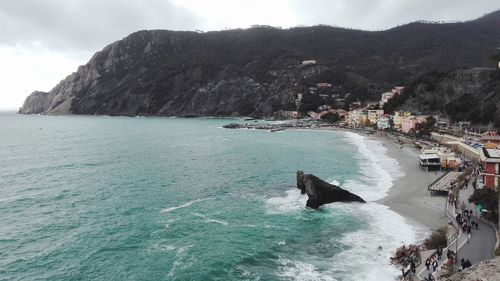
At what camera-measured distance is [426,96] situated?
12056cm

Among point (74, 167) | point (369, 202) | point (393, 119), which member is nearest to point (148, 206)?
point (369, 202)

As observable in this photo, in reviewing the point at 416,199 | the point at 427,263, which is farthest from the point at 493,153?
the point at 427,263

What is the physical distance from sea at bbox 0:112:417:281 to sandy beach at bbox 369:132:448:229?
1242 mm

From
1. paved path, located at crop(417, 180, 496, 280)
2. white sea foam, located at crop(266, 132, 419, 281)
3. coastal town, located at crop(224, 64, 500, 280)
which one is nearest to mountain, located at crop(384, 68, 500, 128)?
coastal town, located at crop(224, 64, 500, 280)

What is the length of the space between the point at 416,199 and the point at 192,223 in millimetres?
21459

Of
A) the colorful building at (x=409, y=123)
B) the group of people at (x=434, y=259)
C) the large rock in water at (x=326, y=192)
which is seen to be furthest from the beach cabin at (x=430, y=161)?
the colorful building at (x=409, y=123)

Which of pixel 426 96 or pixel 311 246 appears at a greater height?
pixel 426 96

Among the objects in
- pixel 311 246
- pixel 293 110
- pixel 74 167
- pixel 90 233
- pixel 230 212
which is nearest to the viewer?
pixel 311 246

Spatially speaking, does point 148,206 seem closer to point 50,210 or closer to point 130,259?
point 50,210

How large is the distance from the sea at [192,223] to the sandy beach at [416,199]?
124 centimetres

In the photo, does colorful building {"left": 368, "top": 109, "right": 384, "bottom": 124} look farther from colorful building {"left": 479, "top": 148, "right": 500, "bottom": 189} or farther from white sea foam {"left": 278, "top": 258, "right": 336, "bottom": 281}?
white sea foam {"left": 278, "top": 258, "right": 336, "bottom": 281}

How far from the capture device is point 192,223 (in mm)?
32531

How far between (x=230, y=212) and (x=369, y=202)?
1300 centimetres

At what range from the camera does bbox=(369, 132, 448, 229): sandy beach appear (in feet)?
109
